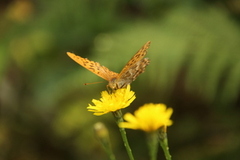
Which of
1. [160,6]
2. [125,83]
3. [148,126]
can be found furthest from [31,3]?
[148,126]

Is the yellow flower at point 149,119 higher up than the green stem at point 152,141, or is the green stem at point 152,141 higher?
the yellow flower at point 149,119

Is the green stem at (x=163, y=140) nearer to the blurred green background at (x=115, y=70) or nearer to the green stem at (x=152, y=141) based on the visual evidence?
the green stem at (x=152, y=141)

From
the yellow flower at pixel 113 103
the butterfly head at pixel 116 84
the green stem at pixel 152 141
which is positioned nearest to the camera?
the green stem at pixel 152 141

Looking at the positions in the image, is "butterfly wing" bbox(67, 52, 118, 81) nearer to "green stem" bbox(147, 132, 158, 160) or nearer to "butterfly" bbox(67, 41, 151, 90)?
"butterfly" bbox(67, 41, 151, 90)

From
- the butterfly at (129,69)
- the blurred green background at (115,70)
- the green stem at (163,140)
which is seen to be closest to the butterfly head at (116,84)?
the butterfly at (129,69)

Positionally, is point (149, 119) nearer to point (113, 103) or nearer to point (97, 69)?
point (113, 103)

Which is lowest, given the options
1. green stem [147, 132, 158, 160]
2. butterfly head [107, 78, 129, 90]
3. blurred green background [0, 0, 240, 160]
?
green stem [147, 132, 158, 160]

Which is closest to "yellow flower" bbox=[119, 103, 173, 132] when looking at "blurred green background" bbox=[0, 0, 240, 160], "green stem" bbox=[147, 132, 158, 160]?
"green stem" bbox=[147, 132, 158, 160]

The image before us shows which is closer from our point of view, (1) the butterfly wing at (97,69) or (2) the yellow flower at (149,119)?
(2) the yellow flower at (149,119)

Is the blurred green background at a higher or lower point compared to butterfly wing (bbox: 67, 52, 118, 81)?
higher
